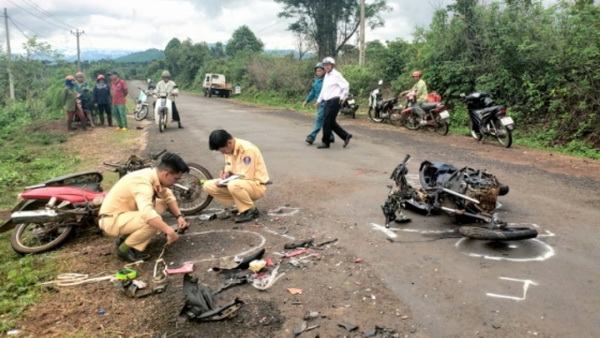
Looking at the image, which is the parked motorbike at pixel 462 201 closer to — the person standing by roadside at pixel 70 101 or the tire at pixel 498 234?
the tire at pixel 498 234

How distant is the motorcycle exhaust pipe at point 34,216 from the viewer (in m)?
4.38

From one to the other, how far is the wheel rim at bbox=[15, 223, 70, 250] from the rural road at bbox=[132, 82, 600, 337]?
191cm

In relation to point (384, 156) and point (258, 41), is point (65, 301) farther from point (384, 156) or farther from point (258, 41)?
point (258, 41)

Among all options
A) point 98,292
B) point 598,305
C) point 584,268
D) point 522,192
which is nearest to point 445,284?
point 598,305

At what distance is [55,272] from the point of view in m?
4.00

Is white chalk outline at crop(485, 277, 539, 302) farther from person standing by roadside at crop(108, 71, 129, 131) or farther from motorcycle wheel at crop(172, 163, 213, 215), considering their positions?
person standing by roadside at crop(108, 71, 129, 131)

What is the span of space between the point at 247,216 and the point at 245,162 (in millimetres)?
641

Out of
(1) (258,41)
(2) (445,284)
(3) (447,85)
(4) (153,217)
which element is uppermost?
(1) (258,41)

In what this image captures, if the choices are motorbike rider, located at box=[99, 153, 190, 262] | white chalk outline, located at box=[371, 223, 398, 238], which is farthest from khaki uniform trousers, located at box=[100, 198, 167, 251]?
white chalk outline, located at box=[371, 223, 398, 238]

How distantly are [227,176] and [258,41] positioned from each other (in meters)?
48.8

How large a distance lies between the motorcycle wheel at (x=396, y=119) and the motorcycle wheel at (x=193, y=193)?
8.75 meters

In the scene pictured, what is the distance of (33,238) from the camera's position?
475cm

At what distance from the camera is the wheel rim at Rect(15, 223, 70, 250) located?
15.1 ft

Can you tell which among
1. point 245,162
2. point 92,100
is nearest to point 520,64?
point 245,162
